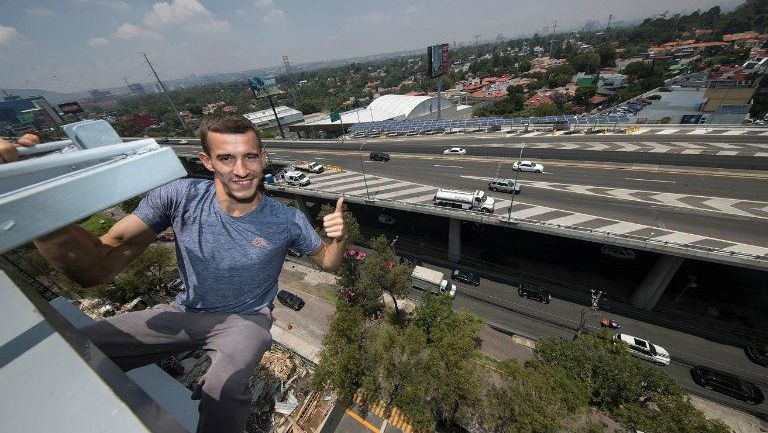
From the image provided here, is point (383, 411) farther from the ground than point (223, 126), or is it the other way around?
point (223, 126)

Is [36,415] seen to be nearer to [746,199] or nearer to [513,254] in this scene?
[513,254]

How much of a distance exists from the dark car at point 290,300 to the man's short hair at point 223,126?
27.6m

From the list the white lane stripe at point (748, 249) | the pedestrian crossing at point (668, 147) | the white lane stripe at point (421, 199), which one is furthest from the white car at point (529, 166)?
the white lane stripe at point (748, 249)

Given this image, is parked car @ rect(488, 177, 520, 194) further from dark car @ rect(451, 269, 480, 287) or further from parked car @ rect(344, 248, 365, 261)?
parked car @ rect(344, 248, 365, 261)

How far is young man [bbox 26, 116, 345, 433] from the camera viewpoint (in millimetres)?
3488

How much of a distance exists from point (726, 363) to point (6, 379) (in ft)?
112

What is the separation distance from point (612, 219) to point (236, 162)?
2685 centimetres

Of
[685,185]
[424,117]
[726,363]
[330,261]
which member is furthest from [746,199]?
[424,117]

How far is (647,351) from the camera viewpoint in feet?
69.9

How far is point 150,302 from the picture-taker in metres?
28.3

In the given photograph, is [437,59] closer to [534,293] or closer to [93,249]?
[534,293]

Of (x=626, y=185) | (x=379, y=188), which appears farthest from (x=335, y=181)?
(x=626, y=185)

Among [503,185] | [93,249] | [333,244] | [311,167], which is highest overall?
[93,249]

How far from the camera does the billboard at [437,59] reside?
59.2 meters
